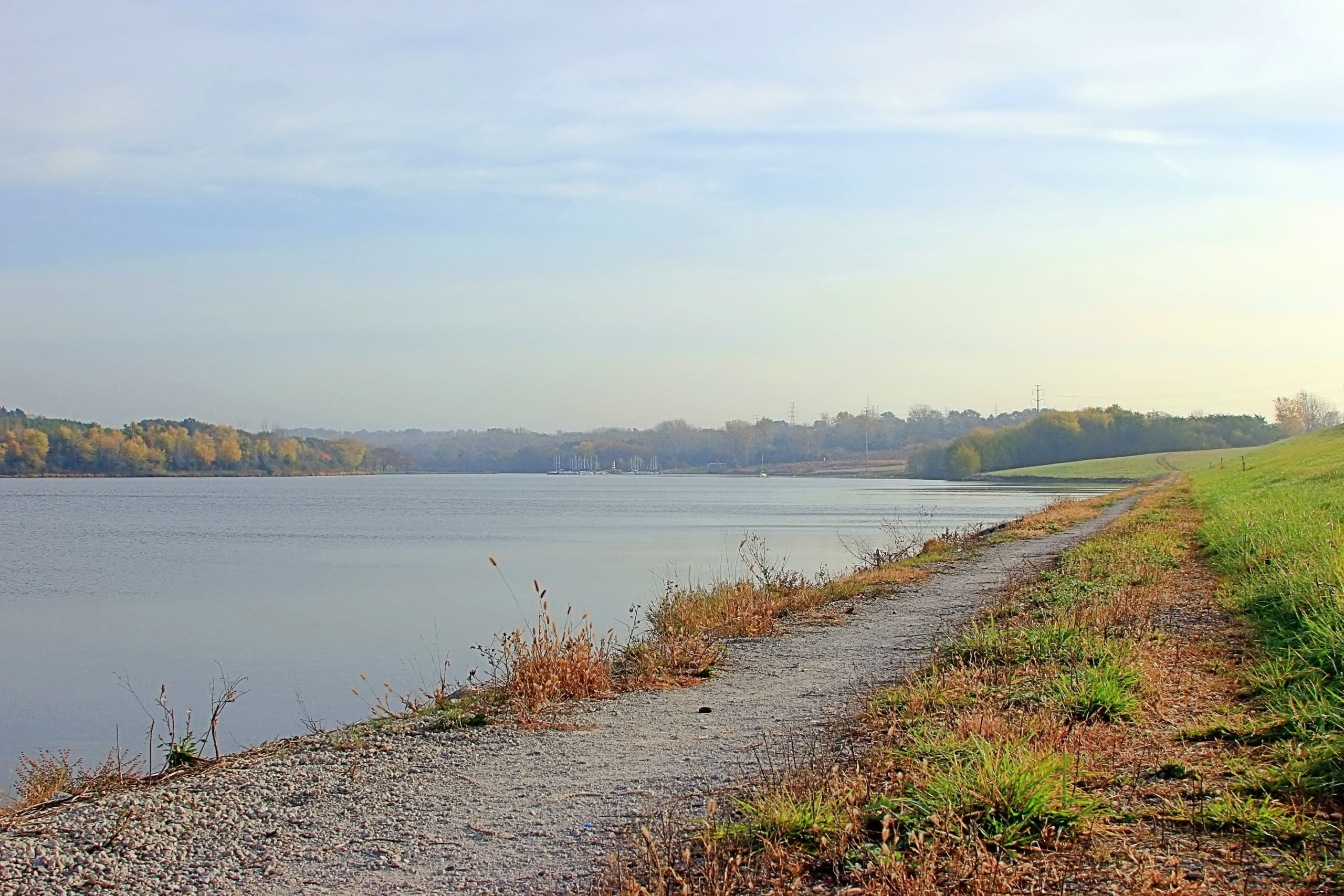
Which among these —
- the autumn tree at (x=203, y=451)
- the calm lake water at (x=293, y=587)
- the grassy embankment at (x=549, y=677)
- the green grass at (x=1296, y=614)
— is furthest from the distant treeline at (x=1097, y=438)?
the grassy embankment at (x=549, y=677)

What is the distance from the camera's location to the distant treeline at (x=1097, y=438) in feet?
479

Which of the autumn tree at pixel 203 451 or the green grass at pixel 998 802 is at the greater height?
the autumn tree at pixel 203 451

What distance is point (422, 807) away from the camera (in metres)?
6.35

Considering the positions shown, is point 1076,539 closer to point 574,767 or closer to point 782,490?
point 574,767

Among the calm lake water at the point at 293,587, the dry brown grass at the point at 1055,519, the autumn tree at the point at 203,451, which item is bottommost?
the calm lake water at the point at 293,587

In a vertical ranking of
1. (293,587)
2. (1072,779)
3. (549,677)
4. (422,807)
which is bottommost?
(293,587)

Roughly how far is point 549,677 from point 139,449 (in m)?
169

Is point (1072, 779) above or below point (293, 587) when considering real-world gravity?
above

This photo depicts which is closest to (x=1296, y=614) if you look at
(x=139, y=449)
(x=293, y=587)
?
(x=293, y=587)

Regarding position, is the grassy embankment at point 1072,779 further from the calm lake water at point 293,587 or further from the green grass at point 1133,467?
the green grass at point 1133,467

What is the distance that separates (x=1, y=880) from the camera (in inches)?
211

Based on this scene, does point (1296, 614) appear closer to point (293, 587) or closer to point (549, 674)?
point (549, 674)

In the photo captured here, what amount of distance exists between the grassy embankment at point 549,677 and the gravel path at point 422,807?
12.8 inches

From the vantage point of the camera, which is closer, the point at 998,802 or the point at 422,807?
the point at 998,802
